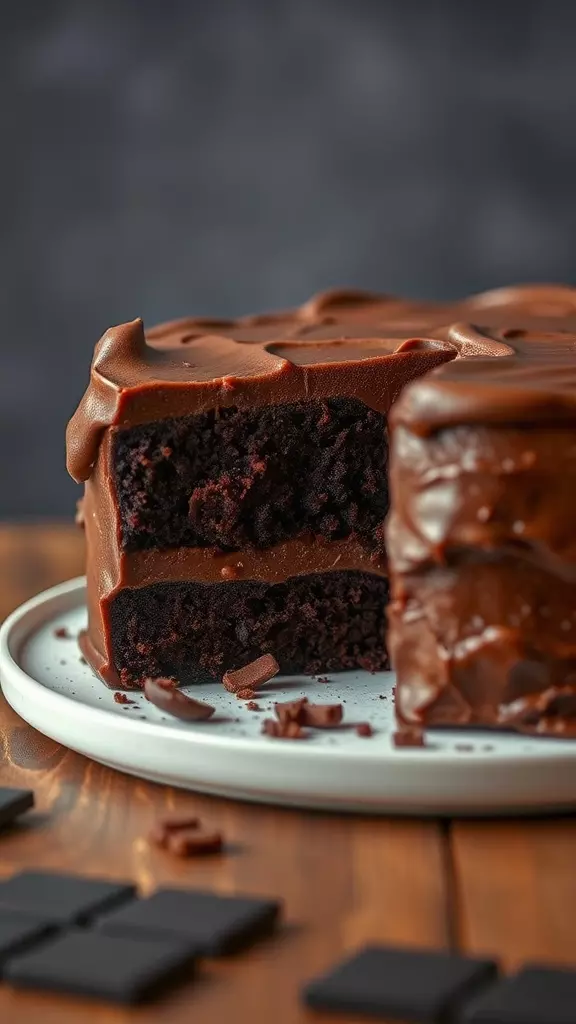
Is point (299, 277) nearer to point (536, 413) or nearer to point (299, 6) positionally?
point (299, 6)

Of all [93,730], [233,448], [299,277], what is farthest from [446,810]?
[299,277]

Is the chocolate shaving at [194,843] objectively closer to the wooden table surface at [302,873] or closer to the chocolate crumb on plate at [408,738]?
the wooden table surface at [302,873]

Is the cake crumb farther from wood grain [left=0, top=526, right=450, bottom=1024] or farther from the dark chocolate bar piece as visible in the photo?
the dark chocolate bar piece

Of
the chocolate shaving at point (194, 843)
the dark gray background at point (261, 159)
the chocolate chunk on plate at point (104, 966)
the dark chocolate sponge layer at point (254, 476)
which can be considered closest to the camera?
the chocolate chunk on plate at point (104, 966)

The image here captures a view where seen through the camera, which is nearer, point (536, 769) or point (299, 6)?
point (536, 769)

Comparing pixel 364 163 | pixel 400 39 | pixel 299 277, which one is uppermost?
pixel 400 39

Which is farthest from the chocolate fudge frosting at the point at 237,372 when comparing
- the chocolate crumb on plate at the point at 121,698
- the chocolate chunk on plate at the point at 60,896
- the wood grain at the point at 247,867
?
the chocolate chunk on plate at the point at 60,896

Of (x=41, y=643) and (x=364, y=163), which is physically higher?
(x=364, y=163)
